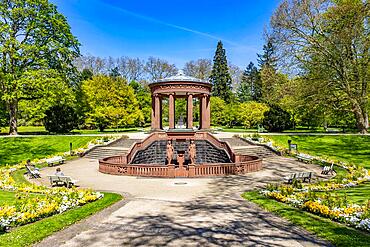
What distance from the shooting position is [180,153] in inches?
644

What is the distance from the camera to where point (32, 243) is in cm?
663

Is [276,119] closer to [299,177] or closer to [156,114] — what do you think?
[156,114]

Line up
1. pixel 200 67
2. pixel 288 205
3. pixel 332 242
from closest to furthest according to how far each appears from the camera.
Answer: pixel 332 242 < pixel 288 205 < pixel 200 67

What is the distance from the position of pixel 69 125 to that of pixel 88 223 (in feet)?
101

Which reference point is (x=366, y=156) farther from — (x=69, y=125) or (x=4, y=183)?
(x=69, y=125)

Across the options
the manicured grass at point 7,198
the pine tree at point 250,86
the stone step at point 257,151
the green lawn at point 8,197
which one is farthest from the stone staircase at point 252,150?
the pine tree at point 250,86

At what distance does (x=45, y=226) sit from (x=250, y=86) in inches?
2864

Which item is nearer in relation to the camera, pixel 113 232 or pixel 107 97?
pixel 113 232

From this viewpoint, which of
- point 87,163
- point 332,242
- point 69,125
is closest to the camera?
point 332,242

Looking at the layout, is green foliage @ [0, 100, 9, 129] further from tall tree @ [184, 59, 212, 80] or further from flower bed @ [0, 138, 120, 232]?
tall tree @ [184, 59, 212, 80]

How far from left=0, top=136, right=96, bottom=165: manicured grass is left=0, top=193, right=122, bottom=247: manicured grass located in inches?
715

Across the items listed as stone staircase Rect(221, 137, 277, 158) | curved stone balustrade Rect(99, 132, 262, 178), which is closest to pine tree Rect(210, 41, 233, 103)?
stone staircase Rect(221, 137, 277, 158)

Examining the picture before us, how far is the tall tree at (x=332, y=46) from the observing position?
92.7ft

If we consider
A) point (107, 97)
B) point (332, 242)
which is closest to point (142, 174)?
point (332, 242)
